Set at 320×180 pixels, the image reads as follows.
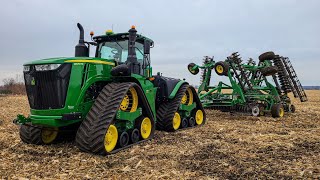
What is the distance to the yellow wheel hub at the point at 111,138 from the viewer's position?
6.36 metres

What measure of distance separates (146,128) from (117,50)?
2379 mm

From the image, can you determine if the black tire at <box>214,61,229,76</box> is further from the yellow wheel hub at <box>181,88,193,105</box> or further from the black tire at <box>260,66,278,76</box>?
the yellow wheel hub at <box>181,88,193,105</box>

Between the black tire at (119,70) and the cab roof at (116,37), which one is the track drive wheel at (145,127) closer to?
the black tire at (119,70)

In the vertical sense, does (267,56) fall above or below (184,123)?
above

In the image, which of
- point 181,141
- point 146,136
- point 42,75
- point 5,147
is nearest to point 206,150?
point 181,141

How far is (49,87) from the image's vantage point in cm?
643

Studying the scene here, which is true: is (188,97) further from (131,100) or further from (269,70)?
(269,70)

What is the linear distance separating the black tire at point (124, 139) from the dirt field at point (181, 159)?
24 centimetres

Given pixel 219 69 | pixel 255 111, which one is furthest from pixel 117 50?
pixel 255 111

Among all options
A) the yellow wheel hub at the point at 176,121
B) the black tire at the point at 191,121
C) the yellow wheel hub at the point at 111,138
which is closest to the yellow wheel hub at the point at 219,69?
the black tire at the point at 191,121

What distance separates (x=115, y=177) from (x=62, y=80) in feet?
8.07

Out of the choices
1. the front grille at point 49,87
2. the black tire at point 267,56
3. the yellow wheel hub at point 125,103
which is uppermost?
the black tire at point 267,56

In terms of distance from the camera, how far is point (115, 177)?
501 centimetres

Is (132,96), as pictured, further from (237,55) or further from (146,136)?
(237,55)
